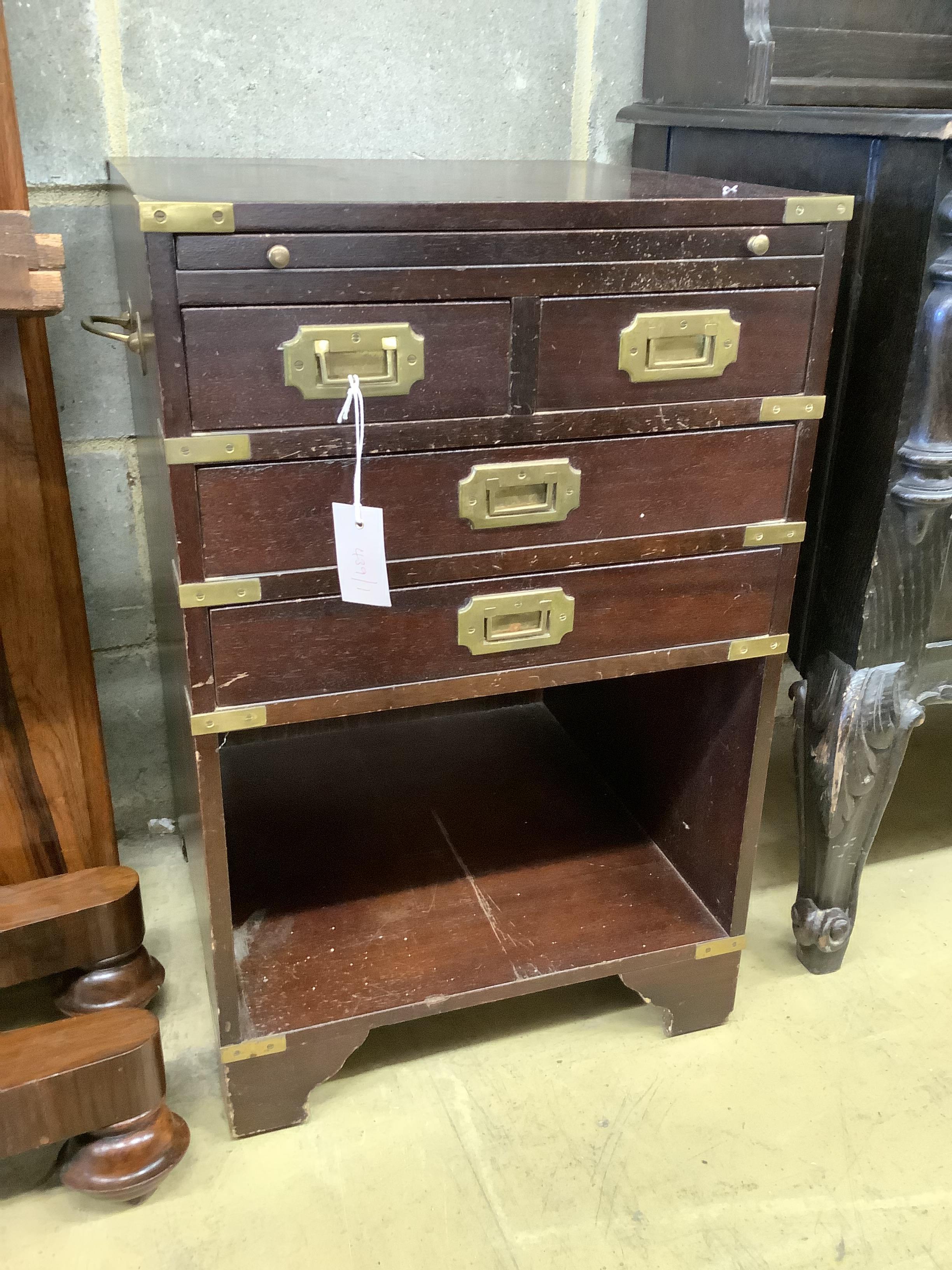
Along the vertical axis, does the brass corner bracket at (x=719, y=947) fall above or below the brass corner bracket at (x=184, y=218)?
below

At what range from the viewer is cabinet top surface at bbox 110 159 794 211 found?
2.59 ft

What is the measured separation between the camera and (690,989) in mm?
1136

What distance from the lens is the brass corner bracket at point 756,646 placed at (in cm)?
100

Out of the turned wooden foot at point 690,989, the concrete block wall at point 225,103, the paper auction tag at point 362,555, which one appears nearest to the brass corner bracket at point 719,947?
the turned wooden foot at point 690,989

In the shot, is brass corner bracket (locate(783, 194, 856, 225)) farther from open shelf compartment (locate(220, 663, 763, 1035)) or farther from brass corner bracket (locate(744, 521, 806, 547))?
open shelf compartment (locate(220, 663, 763, 1035))

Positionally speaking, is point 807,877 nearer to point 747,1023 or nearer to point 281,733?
point 747,1023

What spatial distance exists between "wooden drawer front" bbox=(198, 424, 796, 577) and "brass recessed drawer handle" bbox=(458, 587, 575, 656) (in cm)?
5

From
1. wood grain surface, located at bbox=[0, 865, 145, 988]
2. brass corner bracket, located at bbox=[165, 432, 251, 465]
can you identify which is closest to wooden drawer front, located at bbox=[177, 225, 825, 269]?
brass corner bracket, located at bbox=[165, 432, 251, 465]

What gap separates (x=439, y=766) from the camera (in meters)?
1.44

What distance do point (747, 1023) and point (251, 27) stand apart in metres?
1.20

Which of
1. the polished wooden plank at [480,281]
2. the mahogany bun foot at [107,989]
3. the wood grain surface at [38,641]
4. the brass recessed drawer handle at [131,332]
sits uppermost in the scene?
the polished wooden plank at [480,281]

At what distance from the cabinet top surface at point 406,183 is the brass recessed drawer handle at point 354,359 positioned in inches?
3.5

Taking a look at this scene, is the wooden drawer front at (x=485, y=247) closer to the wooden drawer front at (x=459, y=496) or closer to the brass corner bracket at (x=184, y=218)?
the brass corner bracket at (x=184, y=218)

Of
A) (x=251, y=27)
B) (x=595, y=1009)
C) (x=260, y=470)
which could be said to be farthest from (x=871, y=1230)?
(x=251, y=27)
